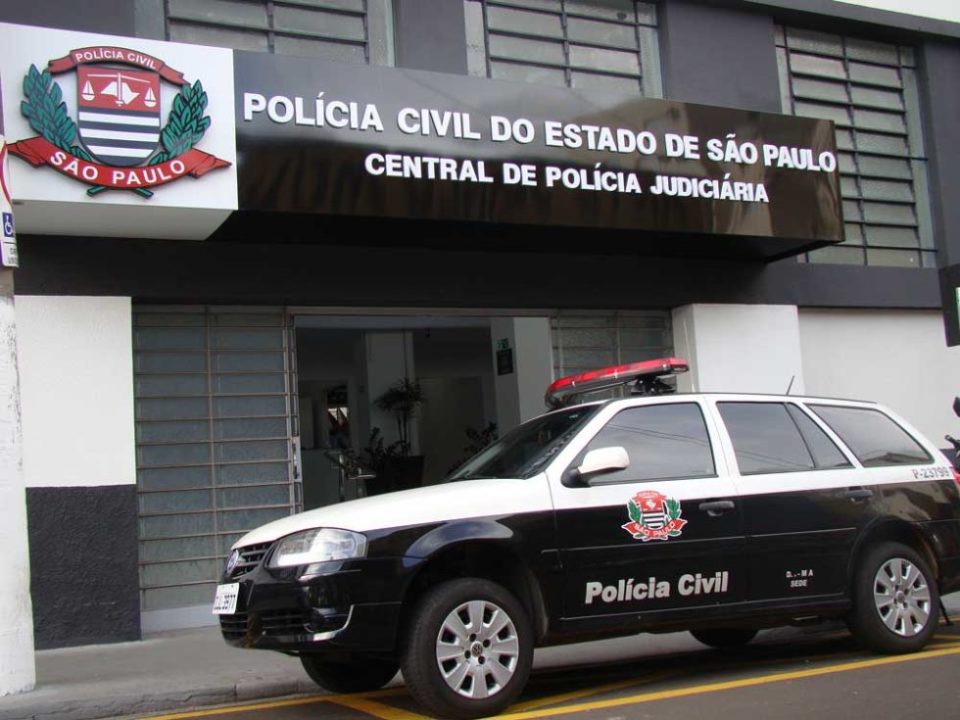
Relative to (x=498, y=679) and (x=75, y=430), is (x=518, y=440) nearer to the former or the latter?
(x=498, y=679)

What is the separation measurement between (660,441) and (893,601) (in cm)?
202

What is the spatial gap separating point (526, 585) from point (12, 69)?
586 centimetres

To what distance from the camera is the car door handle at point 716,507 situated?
6.61 m

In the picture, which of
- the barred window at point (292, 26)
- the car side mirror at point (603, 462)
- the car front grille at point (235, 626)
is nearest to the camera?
the car front grille at point (235, 626)

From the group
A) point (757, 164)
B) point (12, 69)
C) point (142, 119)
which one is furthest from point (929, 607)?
point (12, 69)

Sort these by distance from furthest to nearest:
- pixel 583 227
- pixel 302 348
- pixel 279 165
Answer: pixel 302 348
pixel 583 227
pixel 279 165

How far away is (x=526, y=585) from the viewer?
241 inches

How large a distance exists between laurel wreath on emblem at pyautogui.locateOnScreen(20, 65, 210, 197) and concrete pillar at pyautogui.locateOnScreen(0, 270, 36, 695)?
6.06 ft

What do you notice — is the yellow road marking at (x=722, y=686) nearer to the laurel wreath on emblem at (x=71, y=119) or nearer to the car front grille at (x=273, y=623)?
the car front grille at (x=273, y=623)

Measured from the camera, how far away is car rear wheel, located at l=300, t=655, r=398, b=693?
22.5ft

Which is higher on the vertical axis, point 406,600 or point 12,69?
point 12,69

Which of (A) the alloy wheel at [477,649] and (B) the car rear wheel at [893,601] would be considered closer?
(A) the alloy wheel at [477,649]

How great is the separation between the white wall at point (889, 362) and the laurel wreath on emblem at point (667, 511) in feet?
26.1

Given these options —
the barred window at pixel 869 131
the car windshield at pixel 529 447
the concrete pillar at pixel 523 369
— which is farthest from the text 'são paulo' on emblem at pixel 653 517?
the barred window at pixel 869 131
